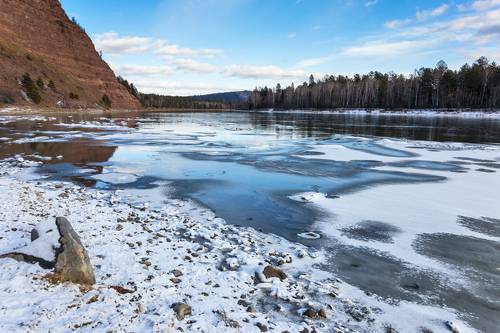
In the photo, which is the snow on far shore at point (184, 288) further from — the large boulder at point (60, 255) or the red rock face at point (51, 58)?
the red rock face at point (51, 58)

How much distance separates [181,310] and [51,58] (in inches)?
4747

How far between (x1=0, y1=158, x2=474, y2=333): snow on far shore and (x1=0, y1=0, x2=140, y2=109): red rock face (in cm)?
7559

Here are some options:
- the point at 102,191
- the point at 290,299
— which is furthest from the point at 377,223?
the point at 102,191

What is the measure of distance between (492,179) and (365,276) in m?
11.1

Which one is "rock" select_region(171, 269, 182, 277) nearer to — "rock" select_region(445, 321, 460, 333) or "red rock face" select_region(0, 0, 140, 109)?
"rock" select_region(445, 321, 460, 333)

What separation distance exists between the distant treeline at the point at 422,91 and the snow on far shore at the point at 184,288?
105030 mm

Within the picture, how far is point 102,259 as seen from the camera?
6621 mm

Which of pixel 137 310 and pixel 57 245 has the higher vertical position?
pixel 57 245

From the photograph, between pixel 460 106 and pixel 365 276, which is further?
pixel 460 106

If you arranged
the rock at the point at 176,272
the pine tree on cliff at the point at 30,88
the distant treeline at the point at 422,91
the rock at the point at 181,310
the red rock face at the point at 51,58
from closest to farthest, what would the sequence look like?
the rock at the point at 181,310, the rock at the point at 176,272, the pine tree on cliff at the point at 30,88, the red rock face at the point at 51,58, the distant treeline at the point at 422,91

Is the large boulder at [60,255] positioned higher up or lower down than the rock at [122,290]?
higher up

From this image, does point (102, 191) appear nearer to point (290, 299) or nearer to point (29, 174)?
point (29, 174)

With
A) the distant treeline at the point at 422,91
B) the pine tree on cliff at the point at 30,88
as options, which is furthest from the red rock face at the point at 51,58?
the distant treeline at the point at 422,91

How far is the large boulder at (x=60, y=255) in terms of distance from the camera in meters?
5.66
